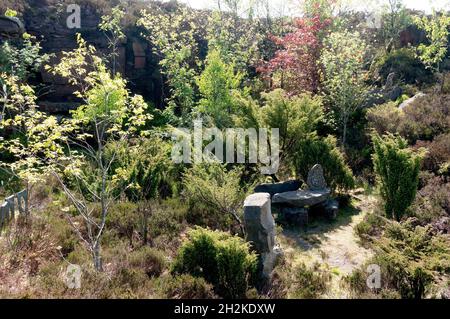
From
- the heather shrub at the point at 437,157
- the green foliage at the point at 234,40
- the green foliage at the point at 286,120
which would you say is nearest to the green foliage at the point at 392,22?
the green foliage at the point at 234,40

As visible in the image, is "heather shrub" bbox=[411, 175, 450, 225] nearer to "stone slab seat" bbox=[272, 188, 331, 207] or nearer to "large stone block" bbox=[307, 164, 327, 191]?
"stone slab seat" bbox=[272, 188, 331, 207]

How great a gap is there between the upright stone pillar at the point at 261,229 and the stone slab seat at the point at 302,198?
2.65 meters

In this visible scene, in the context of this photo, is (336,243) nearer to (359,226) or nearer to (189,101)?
(359,226)

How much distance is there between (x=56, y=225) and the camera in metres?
7.33

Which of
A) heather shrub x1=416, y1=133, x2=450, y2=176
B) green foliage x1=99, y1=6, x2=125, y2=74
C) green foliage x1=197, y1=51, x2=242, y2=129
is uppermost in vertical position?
green foliage x1=99, y1=6, x2=125, y2=74

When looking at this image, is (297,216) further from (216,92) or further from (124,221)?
(216,92)

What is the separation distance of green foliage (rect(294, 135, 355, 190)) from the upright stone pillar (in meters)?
4.12

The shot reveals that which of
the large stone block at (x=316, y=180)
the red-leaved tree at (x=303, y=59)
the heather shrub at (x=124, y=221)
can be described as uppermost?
the red-leaved tree at (x=303, y=59)

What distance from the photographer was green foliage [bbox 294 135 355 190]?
9859 mm

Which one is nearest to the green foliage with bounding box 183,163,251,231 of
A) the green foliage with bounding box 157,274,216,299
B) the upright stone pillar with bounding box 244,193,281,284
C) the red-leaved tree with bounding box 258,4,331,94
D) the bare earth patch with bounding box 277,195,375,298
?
the upright stone pillar with bounding box 244,193,281,284

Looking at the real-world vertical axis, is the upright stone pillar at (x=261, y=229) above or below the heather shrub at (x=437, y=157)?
below

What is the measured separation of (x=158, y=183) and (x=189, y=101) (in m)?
6.81

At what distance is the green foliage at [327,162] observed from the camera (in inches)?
388

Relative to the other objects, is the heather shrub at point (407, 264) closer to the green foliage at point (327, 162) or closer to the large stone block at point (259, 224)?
the large stone block at point (259, 224)
